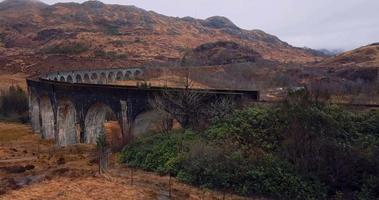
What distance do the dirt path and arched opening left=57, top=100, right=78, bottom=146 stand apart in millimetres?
4623

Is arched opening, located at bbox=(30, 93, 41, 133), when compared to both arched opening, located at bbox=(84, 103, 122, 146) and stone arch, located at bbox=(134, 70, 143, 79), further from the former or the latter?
stone arch, located at bbox=(134, 70, 143, 79)

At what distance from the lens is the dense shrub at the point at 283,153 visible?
1855cm

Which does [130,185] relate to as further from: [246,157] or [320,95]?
[320,95]

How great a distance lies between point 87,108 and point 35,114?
1423cm

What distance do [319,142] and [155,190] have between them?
8.22 meters

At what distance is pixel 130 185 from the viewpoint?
20906mm

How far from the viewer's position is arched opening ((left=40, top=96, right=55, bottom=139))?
3884cm

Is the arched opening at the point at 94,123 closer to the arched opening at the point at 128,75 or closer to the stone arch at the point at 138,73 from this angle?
the arched opening at the point at 128,75

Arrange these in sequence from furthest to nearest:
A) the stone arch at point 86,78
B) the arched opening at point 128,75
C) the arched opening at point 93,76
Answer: the arched opening at point 128,75, the arched opening at point 93,76, the stone arch at point 86,78

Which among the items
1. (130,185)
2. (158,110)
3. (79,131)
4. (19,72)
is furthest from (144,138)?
(19,72)

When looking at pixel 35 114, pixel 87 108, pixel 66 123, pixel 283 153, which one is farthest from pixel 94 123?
pixel 283 153

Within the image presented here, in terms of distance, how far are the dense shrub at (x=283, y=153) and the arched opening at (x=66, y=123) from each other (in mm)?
12227

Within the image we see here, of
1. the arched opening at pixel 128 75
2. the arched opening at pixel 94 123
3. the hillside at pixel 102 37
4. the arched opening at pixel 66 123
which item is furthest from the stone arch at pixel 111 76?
the arched opening at pixel 94 123

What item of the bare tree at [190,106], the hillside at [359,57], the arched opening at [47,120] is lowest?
the arched opening at [47,120]
